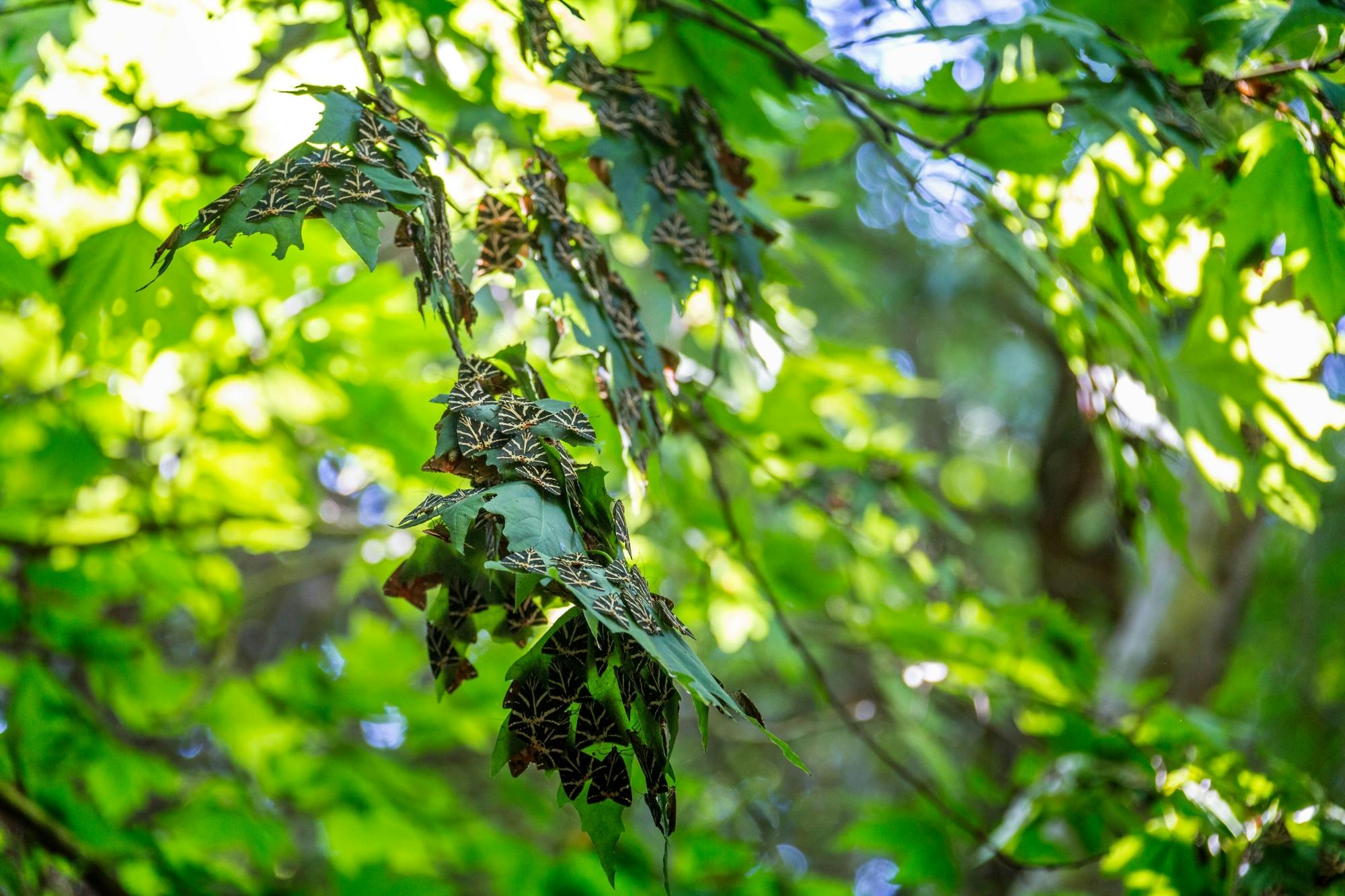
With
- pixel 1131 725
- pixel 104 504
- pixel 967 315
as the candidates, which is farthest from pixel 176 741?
pixel 967 315

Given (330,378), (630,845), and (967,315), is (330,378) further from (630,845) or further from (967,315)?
(967,315)

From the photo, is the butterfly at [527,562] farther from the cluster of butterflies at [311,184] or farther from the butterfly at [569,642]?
the cluster of butterflies at [311,184]

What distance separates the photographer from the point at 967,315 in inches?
194

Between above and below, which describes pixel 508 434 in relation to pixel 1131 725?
above

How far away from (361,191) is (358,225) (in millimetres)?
32

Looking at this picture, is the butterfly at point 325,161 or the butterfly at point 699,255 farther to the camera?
the butterfly at point 699,255

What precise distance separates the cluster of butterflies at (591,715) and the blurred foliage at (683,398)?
3 cm

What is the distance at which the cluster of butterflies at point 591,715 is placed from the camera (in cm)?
53

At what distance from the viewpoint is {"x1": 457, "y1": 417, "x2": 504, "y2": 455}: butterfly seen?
0.57 m

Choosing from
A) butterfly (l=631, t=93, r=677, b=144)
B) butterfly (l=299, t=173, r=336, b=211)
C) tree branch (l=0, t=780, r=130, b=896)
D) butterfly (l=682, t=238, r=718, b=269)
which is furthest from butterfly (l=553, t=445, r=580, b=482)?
tree branch (l=0, t=780, r=130, b=896)

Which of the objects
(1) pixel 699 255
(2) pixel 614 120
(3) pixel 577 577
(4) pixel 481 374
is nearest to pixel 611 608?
(3) pixel 577 577

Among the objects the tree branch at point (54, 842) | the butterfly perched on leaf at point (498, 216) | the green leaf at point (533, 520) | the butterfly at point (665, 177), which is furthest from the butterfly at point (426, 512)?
the tree branch at point (54, 842)

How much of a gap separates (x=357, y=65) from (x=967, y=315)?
4.08 meters

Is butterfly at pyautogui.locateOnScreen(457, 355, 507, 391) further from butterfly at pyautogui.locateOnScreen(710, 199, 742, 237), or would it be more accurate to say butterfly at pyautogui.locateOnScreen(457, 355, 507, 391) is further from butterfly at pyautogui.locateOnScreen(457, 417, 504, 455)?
butterfly at pyautogui.locateOnScreen(710, 199, 742, 237)
